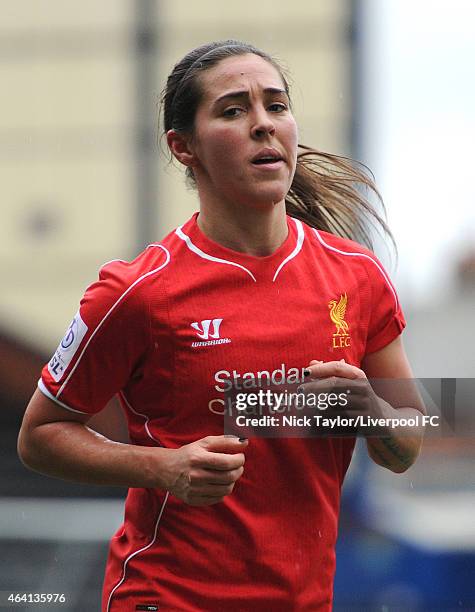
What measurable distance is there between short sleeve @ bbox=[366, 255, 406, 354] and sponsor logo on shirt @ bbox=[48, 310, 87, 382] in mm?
522

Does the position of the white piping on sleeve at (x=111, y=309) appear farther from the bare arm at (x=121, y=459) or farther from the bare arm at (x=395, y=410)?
the bare arm at (x=395, y=410)

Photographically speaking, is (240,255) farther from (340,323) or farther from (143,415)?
(143,415)

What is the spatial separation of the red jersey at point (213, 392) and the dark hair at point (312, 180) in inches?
11.5

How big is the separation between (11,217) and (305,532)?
3834 mm

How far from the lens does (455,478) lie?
12.9 ft

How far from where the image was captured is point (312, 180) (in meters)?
2.27

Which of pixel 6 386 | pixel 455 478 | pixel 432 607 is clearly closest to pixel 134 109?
pixel 6 386

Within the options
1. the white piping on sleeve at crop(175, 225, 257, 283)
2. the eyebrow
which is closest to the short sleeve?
the white piping on sleeve at crop(175, 225, 257, 283)

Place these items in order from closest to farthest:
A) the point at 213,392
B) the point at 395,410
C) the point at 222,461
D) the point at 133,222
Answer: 1. the point at 222,461
2. the point at 213,392
3. the point at 395,410
4. the point at 133,222

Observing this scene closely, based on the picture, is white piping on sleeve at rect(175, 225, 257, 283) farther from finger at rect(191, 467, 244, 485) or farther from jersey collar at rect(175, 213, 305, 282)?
finger at rect(191, 467, 244, 485)

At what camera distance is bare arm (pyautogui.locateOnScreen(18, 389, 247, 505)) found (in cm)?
173

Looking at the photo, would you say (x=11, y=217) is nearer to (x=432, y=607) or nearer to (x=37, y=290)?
(x=37, y=290)

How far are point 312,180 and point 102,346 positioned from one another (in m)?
0.65

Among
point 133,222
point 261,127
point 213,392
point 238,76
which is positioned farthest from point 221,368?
point 133,222
